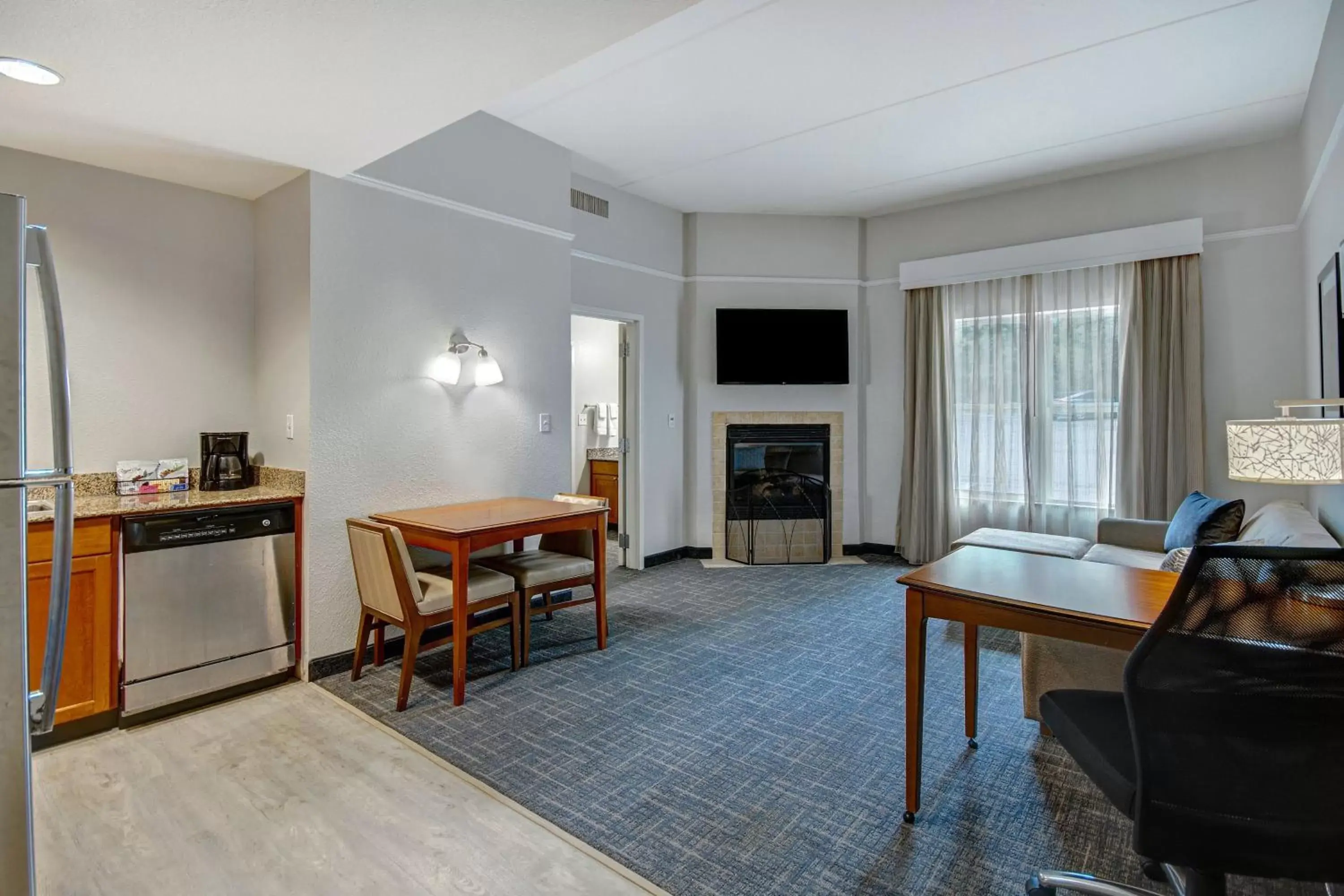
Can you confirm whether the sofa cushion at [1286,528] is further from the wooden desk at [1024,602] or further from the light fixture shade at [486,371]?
the light fixture shade at [486,371]

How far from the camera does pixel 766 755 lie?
2436mm

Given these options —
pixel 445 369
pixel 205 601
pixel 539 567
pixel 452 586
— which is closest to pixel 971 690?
pixel 539 567

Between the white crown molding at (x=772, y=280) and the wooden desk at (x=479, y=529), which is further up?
the white crown molding at (x=772, y=280)

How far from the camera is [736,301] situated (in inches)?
225

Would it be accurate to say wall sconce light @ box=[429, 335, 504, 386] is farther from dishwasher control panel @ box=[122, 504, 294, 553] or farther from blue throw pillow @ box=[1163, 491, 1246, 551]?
blue throw pillow @ box=[1163, 491, 1246, 551]

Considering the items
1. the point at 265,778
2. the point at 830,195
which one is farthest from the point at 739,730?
the point at 830,195

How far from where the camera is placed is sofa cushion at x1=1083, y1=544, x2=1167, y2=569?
346cm

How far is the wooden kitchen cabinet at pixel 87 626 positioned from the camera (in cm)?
253

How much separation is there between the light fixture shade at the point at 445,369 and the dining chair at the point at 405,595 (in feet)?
2.74

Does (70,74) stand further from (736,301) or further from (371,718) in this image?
(736,301)

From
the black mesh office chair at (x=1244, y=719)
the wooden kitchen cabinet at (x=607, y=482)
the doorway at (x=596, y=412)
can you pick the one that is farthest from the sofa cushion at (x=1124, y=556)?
the wooden kitchen cabinet at (x=607, y=482)

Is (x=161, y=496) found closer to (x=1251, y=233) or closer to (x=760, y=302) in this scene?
(x=760, y=302)

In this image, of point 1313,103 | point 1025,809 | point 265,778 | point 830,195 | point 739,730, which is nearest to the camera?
point 1025,809

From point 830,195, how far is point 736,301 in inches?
43.6
